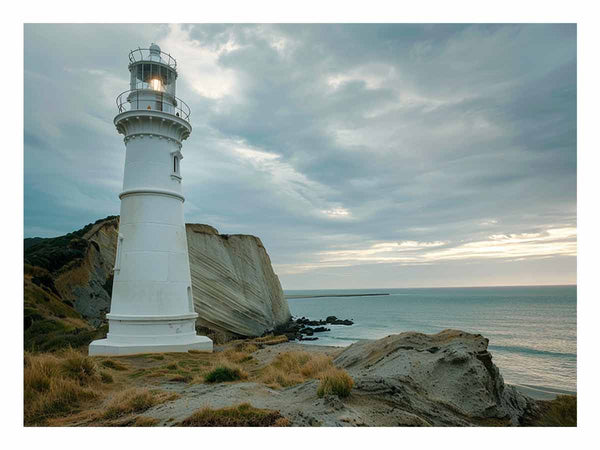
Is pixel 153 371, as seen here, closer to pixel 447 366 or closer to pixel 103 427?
pixel 103 427

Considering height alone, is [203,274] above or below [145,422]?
below

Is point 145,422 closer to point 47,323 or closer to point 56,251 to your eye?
point 47,323

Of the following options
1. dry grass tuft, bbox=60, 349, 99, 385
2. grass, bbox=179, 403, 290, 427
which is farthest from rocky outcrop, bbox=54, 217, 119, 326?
Answer: grass, bbox=179, 403, 290, 427

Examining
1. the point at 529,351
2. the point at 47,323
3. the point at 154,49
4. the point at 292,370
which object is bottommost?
the point at 529,351

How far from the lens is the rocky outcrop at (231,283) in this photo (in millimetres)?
25438

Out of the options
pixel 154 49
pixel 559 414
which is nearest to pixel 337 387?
pixel 559 414

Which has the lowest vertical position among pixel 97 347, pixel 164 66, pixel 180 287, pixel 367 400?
pixel 97 347

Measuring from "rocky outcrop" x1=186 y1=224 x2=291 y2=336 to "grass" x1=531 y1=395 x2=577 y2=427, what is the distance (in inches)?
765

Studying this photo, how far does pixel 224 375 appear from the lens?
7.07 m

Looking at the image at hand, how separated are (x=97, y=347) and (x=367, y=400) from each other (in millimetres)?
7879

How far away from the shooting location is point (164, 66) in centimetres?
1148

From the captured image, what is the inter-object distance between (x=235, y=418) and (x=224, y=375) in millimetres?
2811

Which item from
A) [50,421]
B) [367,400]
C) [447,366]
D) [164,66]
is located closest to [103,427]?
[50,421]

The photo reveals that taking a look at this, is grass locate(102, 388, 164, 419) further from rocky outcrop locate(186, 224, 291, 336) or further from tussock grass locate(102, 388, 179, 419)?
rocky outcrop locate(186, 224, 291, 336)
